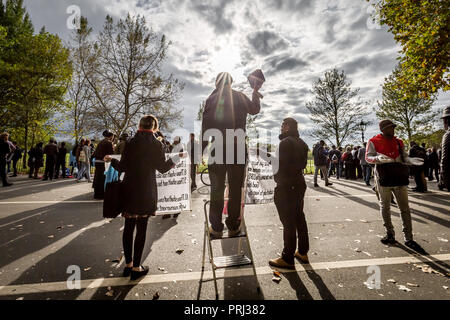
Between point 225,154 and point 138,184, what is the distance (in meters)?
1.25

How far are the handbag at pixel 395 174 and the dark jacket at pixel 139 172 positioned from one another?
4.12m

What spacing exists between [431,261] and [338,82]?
3033cm

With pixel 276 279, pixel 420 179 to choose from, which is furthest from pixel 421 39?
pixel 276 279

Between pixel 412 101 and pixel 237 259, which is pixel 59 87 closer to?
pixel 237 259

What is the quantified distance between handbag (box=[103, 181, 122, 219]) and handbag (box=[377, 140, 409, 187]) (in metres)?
4.60

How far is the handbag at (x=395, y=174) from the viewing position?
3.93 metres

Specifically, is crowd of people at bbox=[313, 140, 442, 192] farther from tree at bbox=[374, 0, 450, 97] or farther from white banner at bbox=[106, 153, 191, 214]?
white banner at bbox=[106, 153, 191, 214]

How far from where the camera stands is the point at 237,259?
309 cm

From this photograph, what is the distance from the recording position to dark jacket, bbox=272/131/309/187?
322cm

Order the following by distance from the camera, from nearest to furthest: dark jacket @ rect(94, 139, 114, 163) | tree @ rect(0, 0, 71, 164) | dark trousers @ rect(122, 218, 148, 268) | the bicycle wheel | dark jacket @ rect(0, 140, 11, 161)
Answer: dark trousers @ rect(122, 218, 148, 268), dark jacket @ rect(94, 139, 114, 163), dark jacket @ rect(0, 140, 11, 161), the bicycle wheel, tree @ rect(0, 0, 71, 164)

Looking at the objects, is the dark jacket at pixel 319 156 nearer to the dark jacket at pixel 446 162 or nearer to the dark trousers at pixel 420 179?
the dark trousers at pixel 420 179

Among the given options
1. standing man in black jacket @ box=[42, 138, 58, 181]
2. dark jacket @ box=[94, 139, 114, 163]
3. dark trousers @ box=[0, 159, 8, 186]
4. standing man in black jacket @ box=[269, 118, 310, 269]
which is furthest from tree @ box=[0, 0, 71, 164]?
standing man in black jacket @ box=[269, 118, 310, 269]

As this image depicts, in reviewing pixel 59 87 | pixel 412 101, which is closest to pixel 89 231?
pixel 59 87
